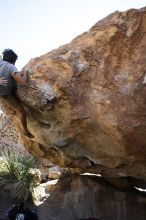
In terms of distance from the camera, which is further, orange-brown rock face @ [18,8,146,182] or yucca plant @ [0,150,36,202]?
yucca plant @ [0,150,36,202]

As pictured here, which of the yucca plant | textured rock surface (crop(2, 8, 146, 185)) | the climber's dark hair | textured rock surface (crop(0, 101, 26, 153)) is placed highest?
the climber's dark hair

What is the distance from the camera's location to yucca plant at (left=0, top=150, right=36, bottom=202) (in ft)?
33.4

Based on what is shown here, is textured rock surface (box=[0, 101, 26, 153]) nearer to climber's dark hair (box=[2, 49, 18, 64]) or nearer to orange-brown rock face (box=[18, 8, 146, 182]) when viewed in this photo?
orange-brown rock face (box=[18, 8, 146, 182])

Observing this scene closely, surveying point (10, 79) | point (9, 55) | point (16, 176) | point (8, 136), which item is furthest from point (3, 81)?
point (8, 136)

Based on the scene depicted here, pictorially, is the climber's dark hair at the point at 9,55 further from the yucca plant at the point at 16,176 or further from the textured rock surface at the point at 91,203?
the yucca plant at the point at 16,176

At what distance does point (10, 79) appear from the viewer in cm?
686

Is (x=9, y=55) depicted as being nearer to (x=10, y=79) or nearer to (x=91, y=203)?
(x=10, y=79)

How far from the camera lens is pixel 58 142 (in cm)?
724

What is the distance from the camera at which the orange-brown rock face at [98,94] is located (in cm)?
605

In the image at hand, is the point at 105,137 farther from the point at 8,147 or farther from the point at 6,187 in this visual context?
the point at 8,147

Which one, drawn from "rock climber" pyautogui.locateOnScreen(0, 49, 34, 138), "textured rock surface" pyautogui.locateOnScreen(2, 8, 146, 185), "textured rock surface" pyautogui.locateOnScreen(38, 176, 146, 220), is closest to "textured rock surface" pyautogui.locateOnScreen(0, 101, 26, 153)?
"textured rock surface" pyautogui.locateOnScreen(38, 176, 146, 220)

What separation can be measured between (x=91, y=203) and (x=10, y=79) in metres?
3.42

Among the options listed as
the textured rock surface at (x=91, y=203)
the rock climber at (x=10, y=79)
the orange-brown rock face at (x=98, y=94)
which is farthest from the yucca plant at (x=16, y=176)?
the rock climber at (x=10, y=79)

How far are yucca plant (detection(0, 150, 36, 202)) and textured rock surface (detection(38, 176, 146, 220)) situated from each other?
4.40 ft
